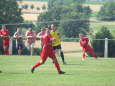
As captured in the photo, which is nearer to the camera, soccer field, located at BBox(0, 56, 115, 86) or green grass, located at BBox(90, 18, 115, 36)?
soccer field, located at BBox(0, 56, 115, 86)

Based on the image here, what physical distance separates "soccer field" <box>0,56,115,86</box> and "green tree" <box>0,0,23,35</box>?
3659cm

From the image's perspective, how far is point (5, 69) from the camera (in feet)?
88.4

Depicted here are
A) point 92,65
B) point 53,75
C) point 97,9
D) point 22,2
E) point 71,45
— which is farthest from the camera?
point 22,2

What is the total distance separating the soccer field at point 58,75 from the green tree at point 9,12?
36.6 m

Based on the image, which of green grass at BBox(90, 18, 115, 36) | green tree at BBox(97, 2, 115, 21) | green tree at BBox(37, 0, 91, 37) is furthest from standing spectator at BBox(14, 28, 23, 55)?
green tree at BBox(97, 2, 115, 21)

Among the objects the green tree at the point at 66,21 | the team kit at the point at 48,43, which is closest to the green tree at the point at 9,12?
the green tree at the point at 66,21

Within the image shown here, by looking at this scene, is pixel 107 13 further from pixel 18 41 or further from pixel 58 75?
pixel 58 75

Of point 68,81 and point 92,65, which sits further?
point 92,65

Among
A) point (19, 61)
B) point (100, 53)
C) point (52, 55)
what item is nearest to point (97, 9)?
point (100, 53)

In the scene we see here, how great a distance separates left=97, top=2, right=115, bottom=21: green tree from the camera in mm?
73438

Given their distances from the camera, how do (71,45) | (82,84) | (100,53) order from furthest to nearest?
1. (71,45)
2. (100,53)
3. (82,84)

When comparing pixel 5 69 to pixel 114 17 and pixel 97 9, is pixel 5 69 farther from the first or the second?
pixel 97 9

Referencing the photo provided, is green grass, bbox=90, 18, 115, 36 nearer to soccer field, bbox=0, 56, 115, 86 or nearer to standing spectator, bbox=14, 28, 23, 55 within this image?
standing spectator, bbox=14, 28, 23, 55

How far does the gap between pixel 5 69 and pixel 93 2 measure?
68991 millimetres
